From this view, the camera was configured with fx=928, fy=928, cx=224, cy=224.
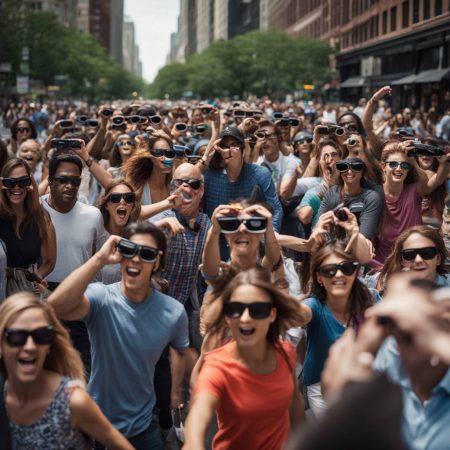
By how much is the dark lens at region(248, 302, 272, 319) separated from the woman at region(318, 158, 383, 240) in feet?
10.6

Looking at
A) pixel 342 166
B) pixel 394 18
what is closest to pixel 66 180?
pixel 342 166

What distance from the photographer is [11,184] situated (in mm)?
6988

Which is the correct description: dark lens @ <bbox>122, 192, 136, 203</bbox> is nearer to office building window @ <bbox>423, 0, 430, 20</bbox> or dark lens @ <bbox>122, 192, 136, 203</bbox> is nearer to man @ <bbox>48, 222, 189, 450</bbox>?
man @ <bbox>48, 222, 189, 450</bbox>

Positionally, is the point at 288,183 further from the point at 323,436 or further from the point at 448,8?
the point at 448,8

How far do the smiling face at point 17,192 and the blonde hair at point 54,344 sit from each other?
9.69ft

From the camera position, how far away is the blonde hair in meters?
4.02

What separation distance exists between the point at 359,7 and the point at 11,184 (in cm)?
7470

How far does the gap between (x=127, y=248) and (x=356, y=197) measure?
3.30 m

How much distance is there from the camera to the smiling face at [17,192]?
6.96m

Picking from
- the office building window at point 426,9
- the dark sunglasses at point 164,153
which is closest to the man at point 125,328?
the dark sunglasses at point 164,153

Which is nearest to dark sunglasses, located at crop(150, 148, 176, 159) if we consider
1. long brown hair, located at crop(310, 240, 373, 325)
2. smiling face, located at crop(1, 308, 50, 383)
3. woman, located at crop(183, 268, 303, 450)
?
long brown hair, located at crop(310, 240, 373, 325)

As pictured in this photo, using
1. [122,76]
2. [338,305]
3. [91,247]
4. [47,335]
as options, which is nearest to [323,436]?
[47,335]

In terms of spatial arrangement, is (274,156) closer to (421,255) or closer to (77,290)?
(421,255)

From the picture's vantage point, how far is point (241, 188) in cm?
796
